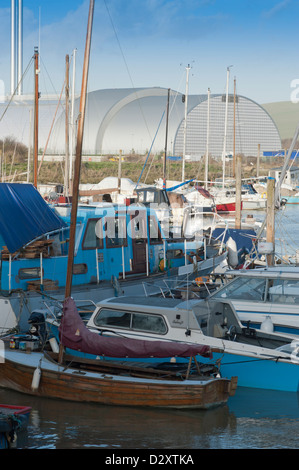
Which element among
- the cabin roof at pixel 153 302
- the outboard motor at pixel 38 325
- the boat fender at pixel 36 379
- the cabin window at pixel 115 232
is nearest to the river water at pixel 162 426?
the boat fender at pixel 36 379

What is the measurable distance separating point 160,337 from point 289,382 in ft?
9.70

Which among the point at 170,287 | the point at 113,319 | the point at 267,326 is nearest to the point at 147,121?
the point at 170,287

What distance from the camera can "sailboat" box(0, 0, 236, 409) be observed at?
12.5m

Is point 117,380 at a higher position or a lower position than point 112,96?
lower

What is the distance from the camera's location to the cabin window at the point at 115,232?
60.0 feet

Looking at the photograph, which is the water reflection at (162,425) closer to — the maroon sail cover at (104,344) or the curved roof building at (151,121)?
the maroon sail cover at (104,344)

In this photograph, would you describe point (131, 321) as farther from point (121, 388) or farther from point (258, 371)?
point (258, 371)

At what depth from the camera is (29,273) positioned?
1666cm

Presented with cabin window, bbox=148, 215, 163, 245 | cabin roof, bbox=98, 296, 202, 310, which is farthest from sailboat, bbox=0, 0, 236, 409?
cabin window, bbox=148, 215, 163, 245

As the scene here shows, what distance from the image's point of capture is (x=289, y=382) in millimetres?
13664
